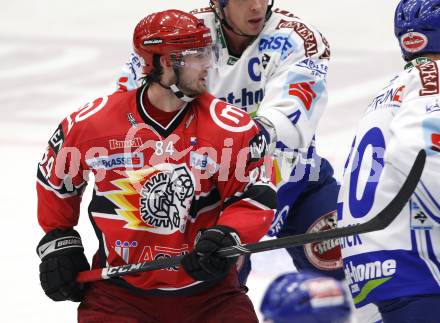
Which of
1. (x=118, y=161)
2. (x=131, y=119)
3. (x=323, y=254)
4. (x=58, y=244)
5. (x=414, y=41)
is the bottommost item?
(x=323, y=254)

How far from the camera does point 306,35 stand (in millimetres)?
4461

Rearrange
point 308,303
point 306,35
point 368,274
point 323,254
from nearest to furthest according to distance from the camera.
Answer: point 308,303 < point 368,274 < point 306,35 < point 323,254

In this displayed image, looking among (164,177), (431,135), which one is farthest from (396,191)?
(164,177)

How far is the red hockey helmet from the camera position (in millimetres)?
3520

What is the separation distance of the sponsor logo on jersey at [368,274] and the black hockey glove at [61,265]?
2.73 ft

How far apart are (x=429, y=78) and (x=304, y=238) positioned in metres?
0.56

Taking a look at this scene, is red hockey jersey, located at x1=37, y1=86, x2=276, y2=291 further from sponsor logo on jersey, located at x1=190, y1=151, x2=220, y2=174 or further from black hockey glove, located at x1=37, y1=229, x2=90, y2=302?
black hockey glove, located at x1=37, y1=229, x2=90, y2=302

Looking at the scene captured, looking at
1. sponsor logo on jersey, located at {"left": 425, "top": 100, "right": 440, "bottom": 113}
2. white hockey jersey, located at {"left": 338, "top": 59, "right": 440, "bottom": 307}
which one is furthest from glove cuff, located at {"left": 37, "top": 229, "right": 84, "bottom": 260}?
sponsor logo on jersey, located at {"left": 425, "top": 100, "right": 440, "bottom": 113}

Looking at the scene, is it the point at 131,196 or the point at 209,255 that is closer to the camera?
the point at 209,255

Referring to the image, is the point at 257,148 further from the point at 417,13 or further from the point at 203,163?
the point at 417,13

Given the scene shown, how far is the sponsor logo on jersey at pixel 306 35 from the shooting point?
175 inches

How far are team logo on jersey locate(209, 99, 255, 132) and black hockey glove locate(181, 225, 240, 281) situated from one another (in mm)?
321

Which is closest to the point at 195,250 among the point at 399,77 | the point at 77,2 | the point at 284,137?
the point at 399,77

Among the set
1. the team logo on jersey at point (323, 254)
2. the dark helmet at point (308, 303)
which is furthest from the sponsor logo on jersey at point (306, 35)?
the dark helmet at point (308, 303)
